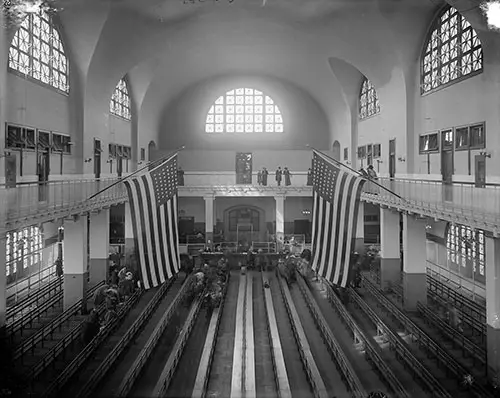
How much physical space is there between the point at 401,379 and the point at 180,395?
279 centimetres

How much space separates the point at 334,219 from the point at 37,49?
5.60m

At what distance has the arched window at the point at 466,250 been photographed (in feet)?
40.5

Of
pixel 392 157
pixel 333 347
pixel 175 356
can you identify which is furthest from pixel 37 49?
pixel 392 157

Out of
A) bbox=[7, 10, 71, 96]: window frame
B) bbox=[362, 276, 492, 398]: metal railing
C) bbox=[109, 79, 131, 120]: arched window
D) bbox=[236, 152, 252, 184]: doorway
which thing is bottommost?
bbox=[362, 276, 492, 398]: metal railing

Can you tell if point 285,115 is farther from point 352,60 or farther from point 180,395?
point 180,395

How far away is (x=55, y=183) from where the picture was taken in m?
8.25

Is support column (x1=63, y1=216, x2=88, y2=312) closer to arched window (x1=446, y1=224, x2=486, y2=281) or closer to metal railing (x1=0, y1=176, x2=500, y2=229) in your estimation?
metal railing (x1=0, y1=176, x2=500, y2=229)

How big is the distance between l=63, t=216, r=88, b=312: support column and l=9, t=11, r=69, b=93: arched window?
3.73 metres

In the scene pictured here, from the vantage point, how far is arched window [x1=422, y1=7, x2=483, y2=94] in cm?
1008

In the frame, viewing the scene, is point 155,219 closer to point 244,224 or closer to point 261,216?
point 261,216

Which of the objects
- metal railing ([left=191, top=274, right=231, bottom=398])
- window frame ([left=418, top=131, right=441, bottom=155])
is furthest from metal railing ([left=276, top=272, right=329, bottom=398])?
window frame ([left=418, top=131, right=441, bottom=155])

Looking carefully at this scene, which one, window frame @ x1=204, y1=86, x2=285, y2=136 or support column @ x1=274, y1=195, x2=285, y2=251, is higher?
window frame @ x1=204, y1=86, x2=285, y2=136

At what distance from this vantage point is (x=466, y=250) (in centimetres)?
1359

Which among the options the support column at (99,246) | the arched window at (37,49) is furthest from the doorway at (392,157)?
the arched window at (37,49)
